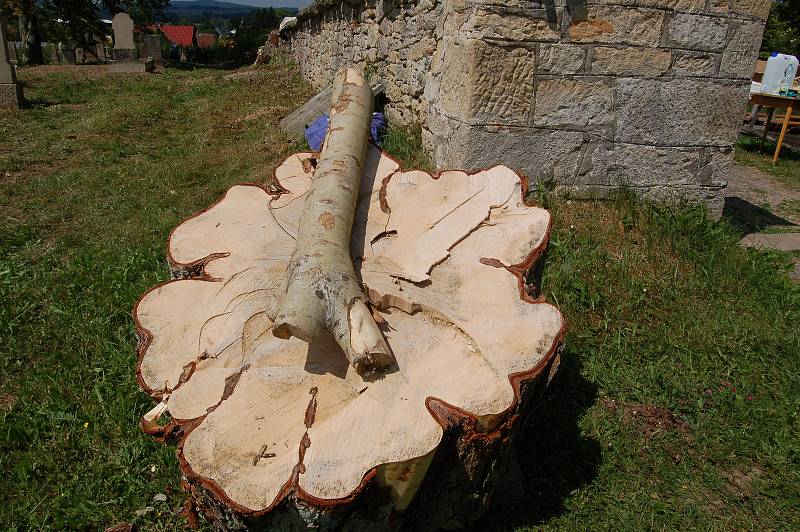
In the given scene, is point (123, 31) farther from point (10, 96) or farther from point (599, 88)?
point (599, 88)

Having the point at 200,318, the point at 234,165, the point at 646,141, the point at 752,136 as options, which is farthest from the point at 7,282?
the point at 752,136

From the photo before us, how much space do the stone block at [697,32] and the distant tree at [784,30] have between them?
15666 mm

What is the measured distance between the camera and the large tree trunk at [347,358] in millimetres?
1564

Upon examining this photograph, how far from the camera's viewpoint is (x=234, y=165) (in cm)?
600

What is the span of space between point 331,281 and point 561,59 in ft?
9.19

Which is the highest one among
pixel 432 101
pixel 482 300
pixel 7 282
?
pixel 432 101

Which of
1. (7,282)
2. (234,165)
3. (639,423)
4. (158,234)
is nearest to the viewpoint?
(639,423)

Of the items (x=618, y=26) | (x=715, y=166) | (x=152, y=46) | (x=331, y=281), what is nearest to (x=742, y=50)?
(x=715, y=166)

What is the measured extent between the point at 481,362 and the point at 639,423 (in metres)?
1.33

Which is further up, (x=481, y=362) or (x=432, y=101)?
(x=432, y=101)

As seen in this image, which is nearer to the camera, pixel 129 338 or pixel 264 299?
pixel 264 299

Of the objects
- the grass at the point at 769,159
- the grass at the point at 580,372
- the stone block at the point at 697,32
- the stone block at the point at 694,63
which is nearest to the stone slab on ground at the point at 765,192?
the grass at the point at 769,159

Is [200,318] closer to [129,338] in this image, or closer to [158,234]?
[129,338]

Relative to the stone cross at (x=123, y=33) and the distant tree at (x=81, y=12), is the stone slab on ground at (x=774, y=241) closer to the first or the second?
the stone cross at (x=123, y=33)
